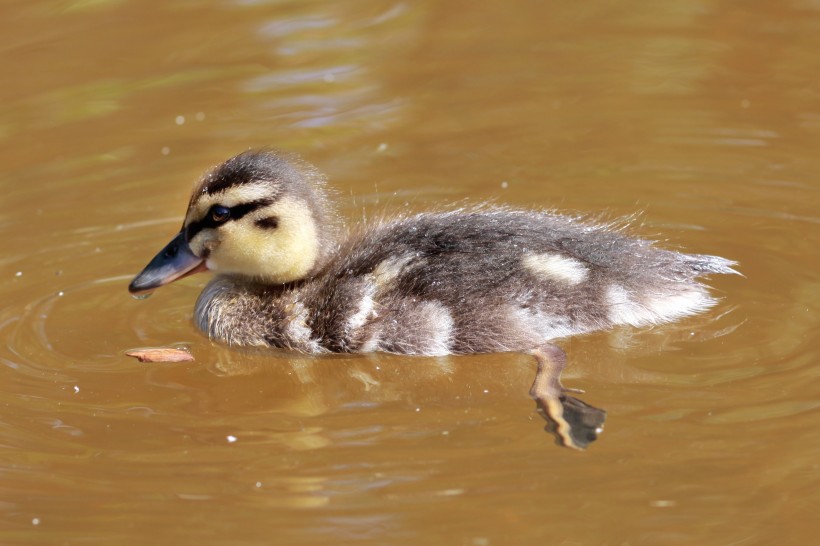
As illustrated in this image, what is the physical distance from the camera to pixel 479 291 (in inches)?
183

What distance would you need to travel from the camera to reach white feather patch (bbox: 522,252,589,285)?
4656 millimetres

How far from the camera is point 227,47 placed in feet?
25.4

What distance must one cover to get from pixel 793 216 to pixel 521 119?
1671 millimetres

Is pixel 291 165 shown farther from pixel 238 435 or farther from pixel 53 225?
pixel 53 225

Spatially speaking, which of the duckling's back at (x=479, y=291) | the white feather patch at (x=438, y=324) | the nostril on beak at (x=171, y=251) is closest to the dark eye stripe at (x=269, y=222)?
the duckling's back at (x=479, y=291)

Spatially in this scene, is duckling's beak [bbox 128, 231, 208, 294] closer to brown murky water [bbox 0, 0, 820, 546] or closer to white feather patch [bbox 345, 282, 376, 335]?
brown murky water [bbox 0, 0, 820, 546]

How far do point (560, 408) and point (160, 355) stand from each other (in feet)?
4.99

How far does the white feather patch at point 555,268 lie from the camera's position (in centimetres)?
466

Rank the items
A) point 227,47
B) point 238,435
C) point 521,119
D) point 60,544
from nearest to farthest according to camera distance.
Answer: point 60,544 < point 238,435 < point 521,119 < point 227,47

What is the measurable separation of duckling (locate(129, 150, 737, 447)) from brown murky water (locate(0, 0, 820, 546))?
0.10 m

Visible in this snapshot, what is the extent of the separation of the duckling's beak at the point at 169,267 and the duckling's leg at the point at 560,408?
132cm

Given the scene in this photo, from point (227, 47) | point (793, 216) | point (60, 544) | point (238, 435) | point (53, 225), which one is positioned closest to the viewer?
point (60, 544)

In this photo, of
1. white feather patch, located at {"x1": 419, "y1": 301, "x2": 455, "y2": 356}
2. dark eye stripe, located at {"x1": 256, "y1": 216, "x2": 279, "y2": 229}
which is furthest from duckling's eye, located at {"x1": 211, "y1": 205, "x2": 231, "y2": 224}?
white feather patch, located at {"x1": 419, "y1": 301, "x2": 455, "y2": 356}

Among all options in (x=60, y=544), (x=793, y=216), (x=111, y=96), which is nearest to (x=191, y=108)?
(x=111, y=96)
